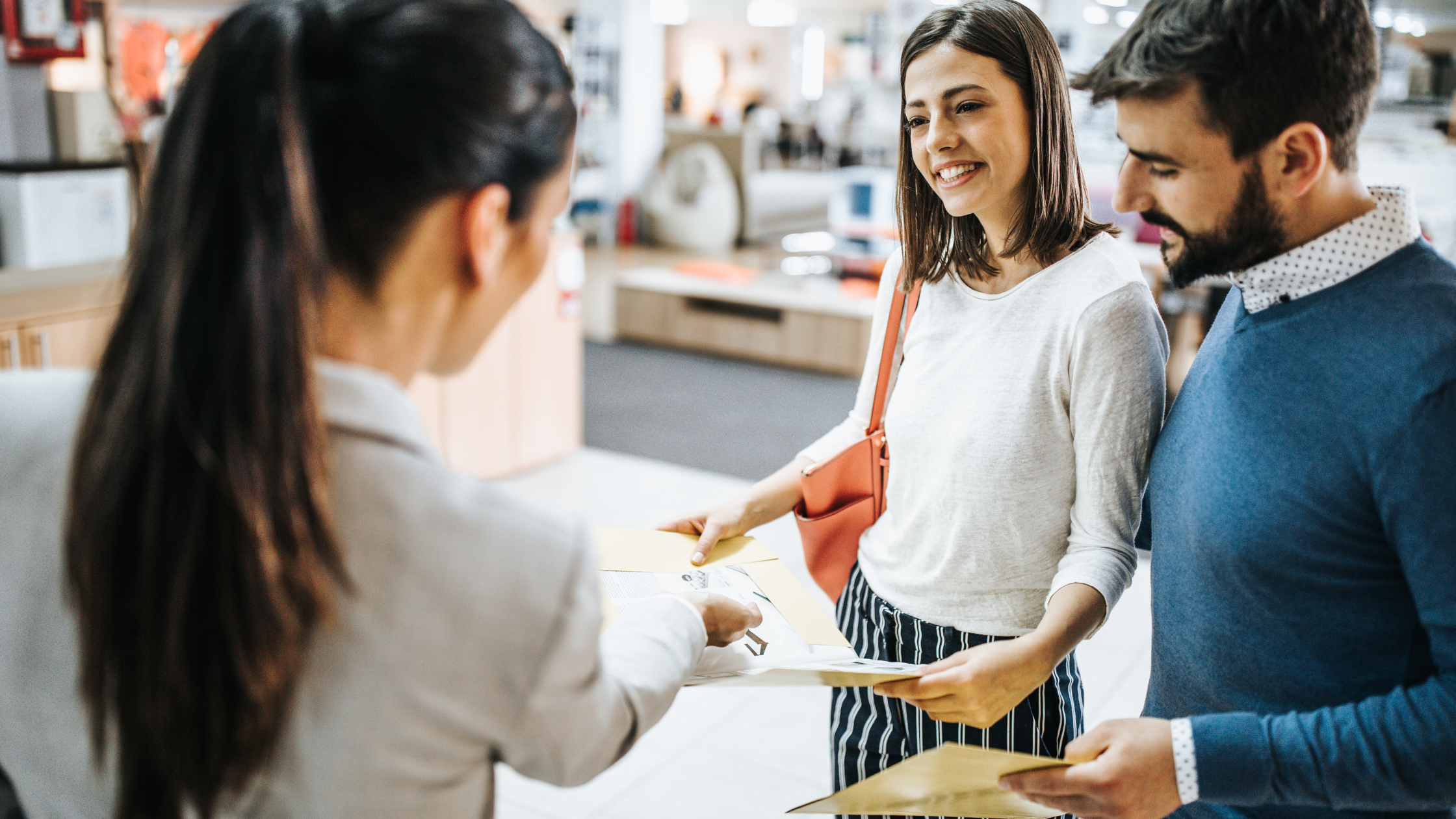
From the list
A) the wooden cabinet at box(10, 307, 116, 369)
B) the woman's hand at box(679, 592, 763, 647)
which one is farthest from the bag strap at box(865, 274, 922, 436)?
the wooden cabinet at box(10, 307, 116, 369)

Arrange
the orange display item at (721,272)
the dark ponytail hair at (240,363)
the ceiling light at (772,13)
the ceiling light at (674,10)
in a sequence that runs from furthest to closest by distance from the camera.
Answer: the ceiling light at (772,13) < the ceiling light at (674,10) < the orange display item at (721,272) < the dark ponytail hair at (240,363)

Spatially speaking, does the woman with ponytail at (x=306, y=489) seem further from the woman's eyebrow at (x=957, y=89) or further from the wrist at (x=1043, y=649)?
the woman's eyebrow at (x=957, y=89)

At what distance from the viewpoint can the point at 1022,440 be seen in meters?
1.26

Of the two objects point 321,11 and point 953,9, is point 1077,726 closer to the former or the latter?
point 953,9

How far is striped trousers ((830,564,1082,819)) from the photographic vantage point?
1348mm

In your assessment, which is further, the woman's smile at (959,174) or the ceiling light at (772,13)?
the ceiling light at (772,13)

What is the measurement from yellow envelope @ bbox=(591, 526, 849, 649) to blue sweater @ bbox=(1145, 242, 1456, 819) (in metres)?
0.41

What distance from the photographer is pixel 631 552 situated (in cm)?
138

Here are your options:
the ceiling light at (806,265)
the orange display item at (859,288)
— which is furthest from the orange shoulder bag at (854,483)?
the ceiling light at (806,265)

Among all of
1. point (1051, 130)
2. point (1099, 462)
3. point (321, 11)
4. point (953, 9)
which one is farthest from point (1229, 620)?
point (321, 11)

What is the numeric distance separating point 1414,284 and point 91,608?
3.42ft

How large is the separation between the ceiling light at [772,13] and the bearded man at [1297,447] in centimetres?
1644

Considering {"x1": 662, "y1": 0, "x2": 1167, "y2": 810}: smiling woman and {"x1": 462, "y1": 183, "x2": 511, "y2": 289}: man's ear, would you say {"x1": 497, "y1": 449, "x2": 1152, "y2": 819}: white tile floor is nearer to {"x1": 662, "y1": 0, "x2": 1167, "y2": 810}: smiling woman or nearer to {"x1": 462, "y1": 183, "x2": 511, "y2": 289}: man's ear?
{"x1": 662, "y1": 0, "x2": 1167, "y2": 810}: smiling woman

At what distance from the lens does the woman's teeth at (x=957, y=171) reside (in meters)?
1.35
